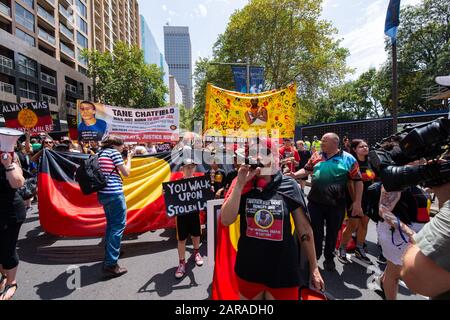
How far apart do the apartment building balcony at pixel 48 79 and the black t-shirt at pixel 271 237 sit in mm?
36843

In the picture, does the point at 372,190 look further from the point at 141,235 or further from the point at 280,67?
the point at 280,67

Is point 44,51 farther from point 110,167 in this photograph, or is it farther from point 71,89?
point 110,167

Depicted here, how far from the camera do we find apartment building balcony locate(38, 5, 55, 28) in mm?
31503

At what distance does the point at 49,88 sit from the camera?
32.3 m

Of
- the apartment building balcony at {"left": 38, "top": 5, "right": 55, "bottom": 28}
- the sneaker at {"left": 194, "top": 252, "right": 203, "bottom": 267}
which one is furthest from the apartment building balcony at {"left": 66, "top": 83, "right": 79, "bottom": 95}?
the sneaker at {"left": 194, "top": 252, "right": 203, "bottom": 267}

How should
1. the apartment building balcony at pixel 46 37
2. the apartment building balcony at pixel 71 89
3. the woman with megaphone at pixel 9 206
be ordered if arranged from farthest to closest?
the apartment building balcony at pixel 71 89, the apartment building balcony at pixel 46 37, the woman with megaphone at pixel 9 206

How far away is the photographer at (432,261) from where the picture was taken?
3.70ft

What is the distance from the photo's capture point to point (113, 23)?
56.3 m

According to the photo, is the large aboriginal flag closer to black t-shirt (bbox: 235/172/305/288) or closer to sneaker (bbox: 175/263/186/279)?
sneaker (bbox: 175/263/186/279)

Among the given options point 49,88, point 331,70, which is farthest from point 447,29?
point 49,88

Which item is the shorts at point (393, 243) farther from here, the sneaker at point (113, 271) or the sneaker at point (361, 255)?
the sneaker at point (113, 271)

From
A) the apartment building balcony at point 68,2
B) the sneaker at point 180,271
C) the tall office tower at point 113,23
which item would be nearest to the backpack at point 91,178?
the sneaker at point 180,271
